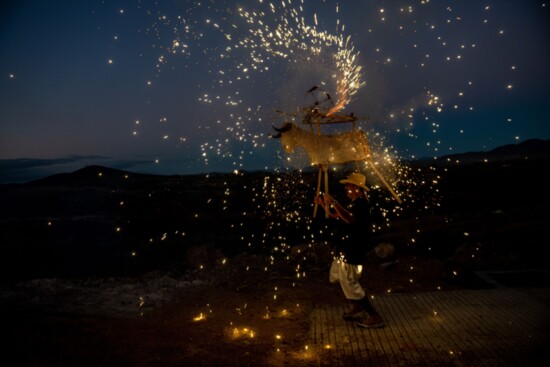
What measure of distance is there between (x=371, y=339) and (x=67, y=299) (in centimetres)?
614

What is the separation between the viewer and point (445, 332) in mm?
5008

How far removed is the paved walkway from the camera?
4375 mm

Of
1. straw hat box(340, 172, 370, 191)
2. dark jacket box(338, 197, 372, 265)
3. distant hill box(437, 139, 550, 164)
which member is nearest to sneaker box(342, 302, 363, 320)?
dark jacket box(338, 197, 372, 265)

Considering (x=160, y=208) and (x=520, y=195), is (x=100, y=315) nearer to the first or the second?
(x=160, y=208)

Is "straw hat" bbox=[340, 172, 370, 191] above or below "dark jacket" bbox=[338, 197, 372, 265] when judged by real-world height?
above

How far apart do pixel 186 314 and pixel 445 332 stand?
435 centimetres

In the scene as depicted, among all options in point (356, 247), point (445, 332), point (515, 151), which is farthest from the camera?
point (515, 151)

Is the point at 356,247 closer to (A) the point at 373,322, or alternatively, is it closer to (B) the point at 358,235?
(B) the point at 358,235

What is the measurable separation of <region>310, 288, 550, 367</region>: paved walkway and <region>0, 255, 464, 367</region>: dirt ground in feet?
A: 1.71

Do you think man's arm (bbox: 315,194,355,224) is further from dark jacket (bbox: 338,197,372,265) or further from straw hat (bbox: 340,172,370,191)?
straw hat (bbox: 340,172,370,191)

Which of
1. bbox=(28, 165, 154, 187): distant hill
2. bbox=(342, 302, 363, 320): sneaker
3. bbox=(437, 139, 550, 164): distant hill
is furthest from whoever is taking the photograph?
bbox=(437, 139, 550, 164): distant hill

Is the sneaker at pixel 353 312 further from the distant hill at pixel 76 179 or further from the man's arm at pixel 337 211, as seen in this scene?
the distant hill at pixel 76 179

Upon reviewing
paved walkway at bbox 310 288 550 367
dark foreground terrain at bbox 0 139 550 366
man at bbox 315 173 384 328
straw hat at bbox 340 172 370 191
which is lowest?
Answer: dark foreground terrain at bbox 0 139 550 366

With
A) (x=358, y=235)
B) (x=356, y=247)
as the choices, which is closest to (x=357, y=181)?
(x=358, y=235)
